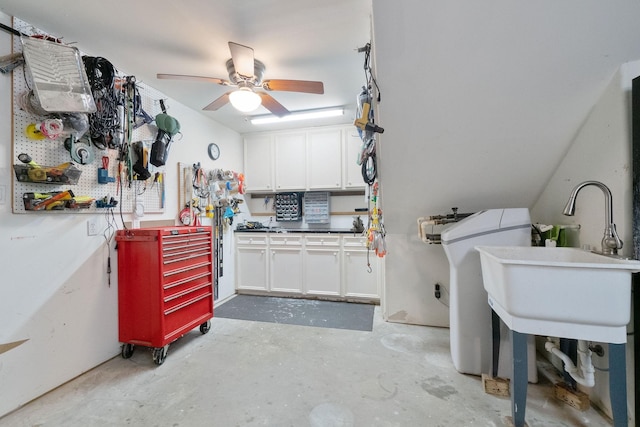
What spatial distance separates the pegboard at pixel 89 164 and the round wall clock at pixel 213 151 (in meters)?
0.47

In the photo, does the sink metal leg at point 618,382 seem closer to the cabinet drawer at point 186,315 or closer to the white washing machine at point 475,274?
the white washing machine at point 475,274

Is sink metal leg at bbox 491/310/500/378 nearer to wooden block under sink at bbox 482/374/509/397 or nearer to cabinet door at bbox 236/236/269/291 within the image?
wooden block under sink at bbox 482/374/509/397

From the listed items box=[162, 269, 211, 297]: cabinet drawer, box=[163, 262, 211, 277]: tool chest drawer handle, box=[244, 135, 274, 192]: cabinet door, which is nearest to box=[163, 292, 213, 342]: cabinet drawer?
box=[162, 269, 211, 297]: cabinet drawer

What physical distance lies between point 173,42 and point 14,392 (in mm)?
2452

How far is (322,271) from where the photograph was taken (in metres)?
3.41

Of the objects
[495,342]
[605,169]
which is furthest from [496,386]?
[605,169]

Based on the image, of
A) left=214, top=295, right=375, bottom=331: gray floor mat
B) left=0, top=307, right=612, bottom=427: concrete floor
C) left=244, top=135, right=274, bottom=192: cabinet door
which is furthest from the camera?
left=244, top=135, right=274, bottom=192: cabinet door

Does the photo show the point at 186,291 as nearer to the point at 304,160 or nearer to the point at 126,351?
the point at 126,351

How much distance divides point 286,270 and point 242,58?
257 centimetres

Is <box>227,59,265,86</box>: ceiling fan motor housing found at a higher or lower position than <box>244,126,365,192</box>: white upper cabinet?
higher

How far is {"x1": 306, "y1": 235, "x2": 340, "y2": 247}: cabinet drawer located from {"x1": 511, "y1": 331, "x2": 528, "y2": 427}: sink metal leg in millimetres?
Result: 2196

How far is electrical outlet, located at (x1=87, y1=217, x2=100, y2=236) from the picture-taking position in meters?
1.98

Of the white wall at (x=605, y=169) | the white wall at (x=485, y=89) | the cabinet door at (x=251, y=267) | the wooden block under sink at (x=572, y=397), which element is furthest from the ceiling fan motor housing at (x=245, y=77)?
the wooden block under sink at (x=572, y=397)

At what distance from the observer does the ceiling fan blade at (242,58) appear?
5.33 feet
